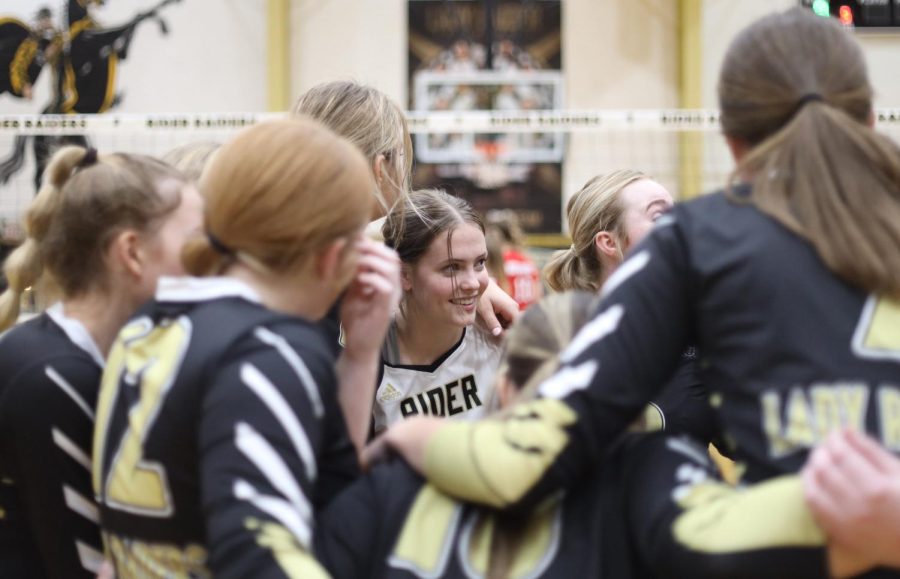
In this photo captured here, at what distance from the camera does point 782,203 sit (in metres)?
1.37

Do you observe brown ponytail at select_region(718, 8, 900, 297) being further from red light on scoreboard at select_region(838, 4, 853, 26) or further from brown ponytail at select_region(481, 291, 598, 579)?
red light on scoreboard at select_region(838, 4, 853, 26)

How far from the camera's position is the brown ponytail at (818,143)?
1.33 meters

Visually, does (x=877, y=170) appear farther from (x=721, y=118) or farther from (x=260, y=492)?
(x=260, y=492)

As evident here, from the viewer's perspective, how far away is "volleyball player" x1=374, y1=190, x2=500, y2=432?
292 centimetres

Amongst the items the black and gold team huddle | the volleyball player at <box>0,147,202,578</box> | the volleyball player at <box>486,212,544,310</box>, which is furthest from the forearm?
the volleyball player at <box>486,212,544,310</box>

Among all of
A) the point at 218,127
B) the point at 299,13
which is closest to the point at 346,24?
the point at 299,13

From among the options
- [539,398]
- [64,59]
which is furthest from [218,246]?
[64,59]

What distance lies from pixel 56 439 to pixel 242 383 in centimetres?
52

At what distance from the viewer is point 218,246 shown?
1514 mm

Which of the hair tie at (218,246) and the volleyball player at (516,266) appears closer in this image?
the hair tie at (218,246)

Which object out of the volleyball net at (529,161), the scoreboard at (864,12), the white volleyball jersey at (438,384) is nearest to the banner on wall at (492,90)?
the volleyball net at (529,161)

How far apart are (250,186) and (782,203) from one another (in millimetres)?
A: 737

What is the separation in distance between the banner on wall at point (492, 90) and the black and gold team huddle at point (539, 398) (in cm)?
855

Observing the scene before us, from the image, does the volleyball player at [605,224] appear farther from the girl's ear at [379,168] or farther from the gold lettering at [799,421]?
the gold lettering at [799,421]
